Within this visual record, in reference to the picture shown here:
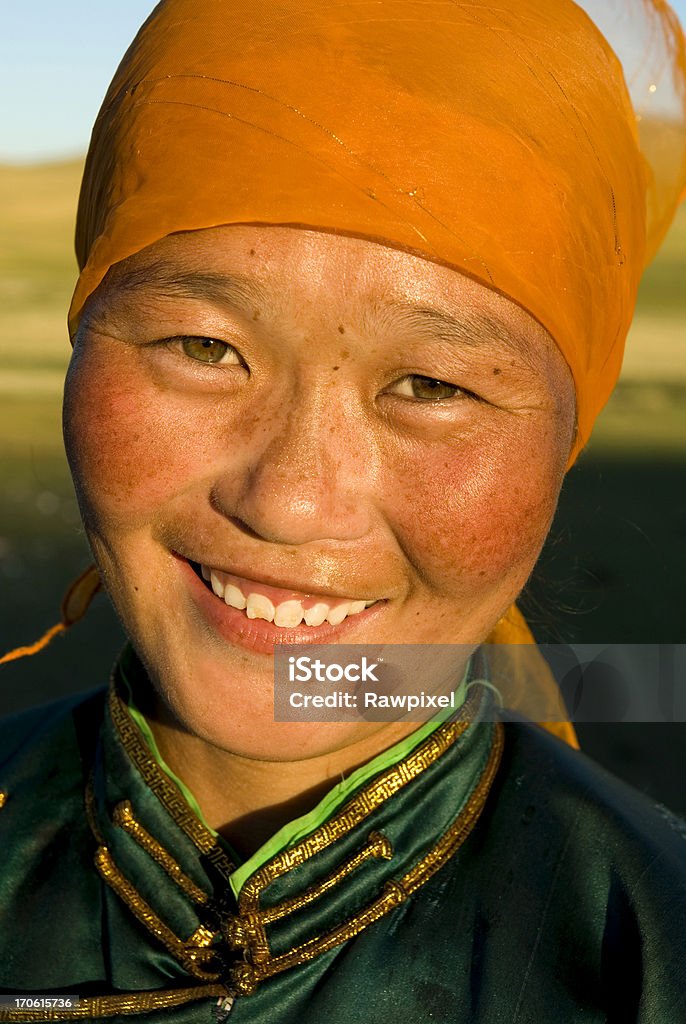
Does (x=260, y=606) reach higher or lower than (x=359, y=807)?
higher

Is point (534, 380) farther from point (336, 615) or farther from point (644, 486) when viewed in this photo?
point (644, 486)

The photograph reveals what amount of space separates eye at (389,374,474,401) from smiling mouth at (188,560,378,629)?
30 cm

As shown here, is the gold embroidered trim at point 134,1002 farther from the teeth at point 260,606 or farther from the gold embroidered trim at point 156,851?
the teeth at point 260,606

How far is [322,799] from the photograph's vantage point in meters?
1.96

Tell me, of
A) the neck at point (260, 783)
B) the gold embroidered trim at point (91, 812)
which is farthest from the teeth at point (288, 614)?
the gold embroidered trim at point (91, 812)

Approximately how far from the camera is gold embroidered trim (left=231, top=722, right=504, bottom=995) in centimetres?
179

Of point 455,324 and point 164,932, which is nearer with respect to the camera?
point 455,324

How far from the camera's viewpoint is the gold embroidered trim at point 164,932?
1.83 m

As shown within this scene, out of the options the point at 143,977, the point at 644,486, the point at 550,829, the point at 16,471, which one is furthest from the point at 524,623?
the point at 16,471

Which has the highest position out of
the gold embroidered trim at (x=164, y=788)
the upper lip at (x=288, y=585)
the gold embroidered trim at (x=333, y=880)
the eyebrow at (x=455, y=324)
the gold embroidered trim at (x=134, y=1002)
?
the eyebrow at (x=455, y=324)

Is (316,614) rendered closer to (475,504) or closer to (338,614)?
(338,614)

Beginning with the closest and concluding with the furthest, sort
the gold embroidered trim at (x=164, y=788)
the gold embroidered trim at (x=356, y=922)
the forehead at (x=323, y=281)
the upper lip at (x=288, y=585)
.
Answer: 1. the forehead at (x=323, y=281)
2. the upper lip at (x=288, y=585)
3. the gold embroidered trim at (x=356, y=922)
4. the gold embroidered trim at (x=164, y=788)

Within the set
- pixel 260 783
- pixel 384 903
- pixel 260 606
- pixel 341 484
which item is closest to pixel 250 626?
pixel 260 606

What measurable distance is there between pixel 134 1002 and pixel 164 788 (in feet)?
1.07
